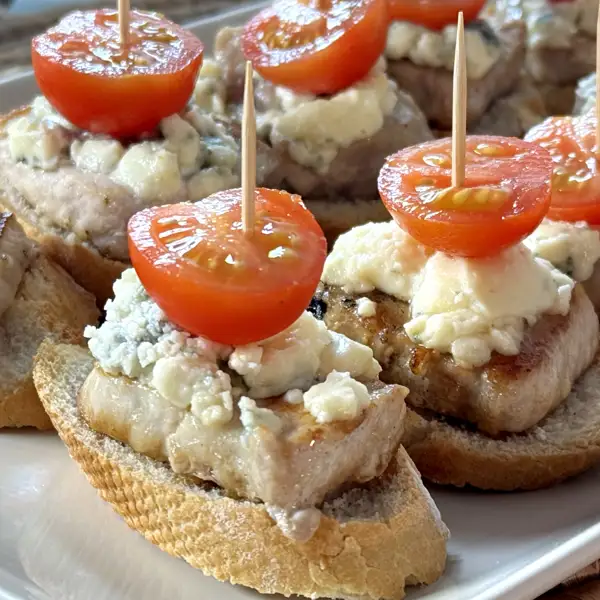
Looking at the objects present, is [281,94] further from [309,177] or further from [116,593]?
[116,593]

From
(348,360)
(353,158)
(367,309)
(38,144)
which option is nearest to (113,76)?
(38,144)

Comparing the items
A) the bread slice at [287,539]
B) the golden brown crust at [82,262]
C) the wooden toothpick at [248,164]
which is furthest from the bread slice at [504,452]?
the golden brown crust at [82,262]

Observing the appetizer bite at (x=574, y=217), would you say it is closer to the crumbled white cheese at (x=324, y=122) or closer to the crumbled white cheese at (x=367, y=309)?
the crumbled white cheese at (x=367, y=309)

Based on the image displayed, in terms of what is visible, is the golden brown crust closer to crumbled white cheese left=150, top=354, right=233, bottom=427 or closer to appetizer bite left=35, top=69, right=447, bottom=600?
appetizer bite left=35, top=69, right=447, bottom=600

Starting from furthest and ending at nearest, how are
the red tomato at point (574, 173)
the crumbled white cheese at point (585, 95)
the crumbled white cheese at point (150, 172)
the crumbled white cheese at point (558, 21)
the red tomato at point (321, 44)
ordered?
1. the crumbled white cheese at point (558, 21)
2. the crumbled white cheese at point (585, 95)
3. the red tomato at point (321, 44)
4. the crumbled white cheese at point (150, 172)
5. the red tomato at point (574, 173)

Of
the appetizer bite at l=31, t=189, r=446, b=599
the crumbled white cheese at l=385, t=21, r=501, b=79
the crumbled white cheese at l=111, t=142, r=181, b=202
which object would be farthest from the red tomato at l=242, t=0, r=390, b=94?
the appetizer bite at l=31, t=189, r=446, b=599
